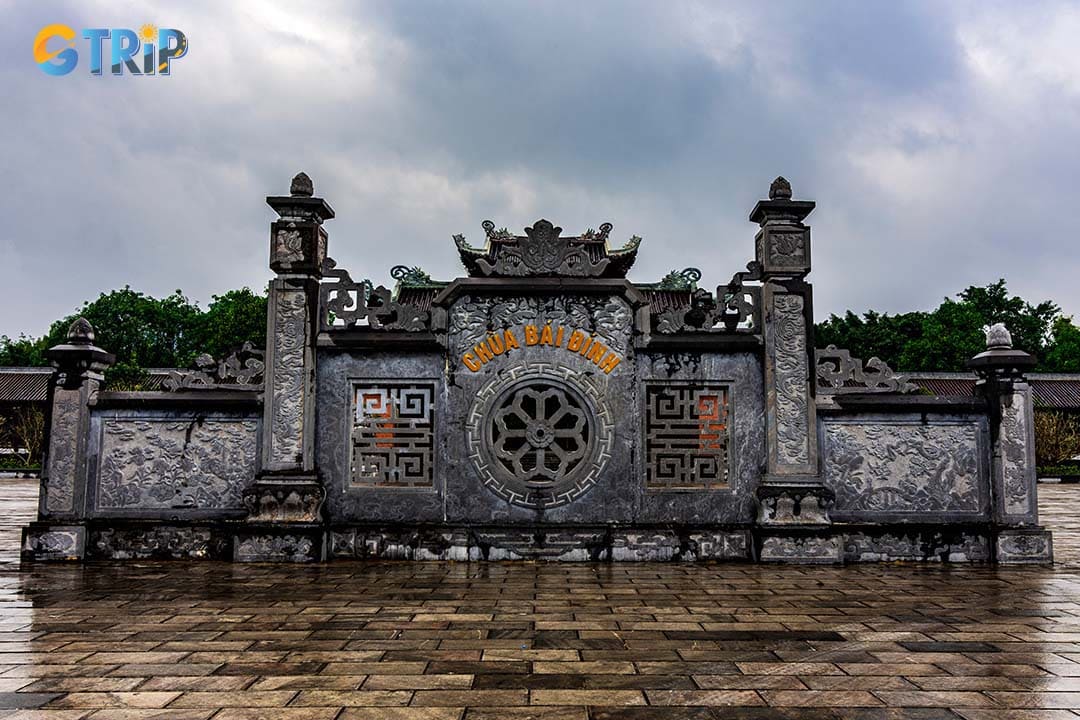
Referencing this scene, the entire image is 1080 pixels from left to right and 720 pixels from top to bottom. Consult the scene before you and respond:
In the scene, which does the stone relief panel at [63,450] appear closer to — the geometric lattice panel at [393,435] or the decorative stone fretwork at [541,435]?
the geometric lattice panel at [393,435]

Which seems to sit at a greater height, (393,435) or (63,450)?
(393,435)

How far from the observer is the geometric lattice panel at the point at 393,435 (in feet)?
26.4

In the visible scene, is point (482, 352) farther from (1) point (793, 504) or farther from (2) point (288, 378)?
(1) point (793, 504)

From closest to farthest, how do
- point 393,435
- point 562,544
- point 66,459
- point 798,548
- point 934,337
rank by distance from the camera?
point 798,548 → point 562,544 → point 66,459 → point 393,435 → point 934,337

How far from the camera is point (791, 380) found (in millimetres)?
8055

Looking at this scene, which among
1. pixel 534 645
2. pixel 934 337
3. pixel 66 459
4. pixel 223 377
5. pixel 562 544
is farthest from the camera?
pixel 934 337

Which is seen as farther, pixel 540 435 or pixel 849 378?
pixel 849 378

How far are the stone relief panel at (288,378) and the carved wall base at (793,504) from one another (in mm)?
4360

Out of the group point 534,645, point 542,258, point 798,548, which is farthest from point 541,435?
point 534,645

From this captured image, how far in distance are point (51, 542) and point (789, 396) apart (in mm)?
6974

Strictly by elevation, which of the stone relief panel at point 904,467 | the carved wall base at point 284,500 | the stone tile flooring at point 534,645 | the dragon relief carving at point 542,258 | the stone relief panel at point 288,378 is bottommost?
the stone tile flooring at point 534,645

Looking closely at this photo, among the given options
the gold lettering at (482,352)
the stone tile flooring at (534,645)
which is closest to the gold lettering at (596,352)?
the gold lettering at (482,352)

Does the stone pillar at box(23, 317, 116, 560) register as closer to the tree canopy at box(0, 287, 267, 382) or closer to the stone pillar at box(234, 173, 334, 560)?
the stone pillar at box(234, 173, 334, 560)

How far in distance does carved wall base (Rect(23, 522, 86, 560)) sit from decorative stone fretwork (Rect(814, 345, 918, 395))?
23.3 feet
